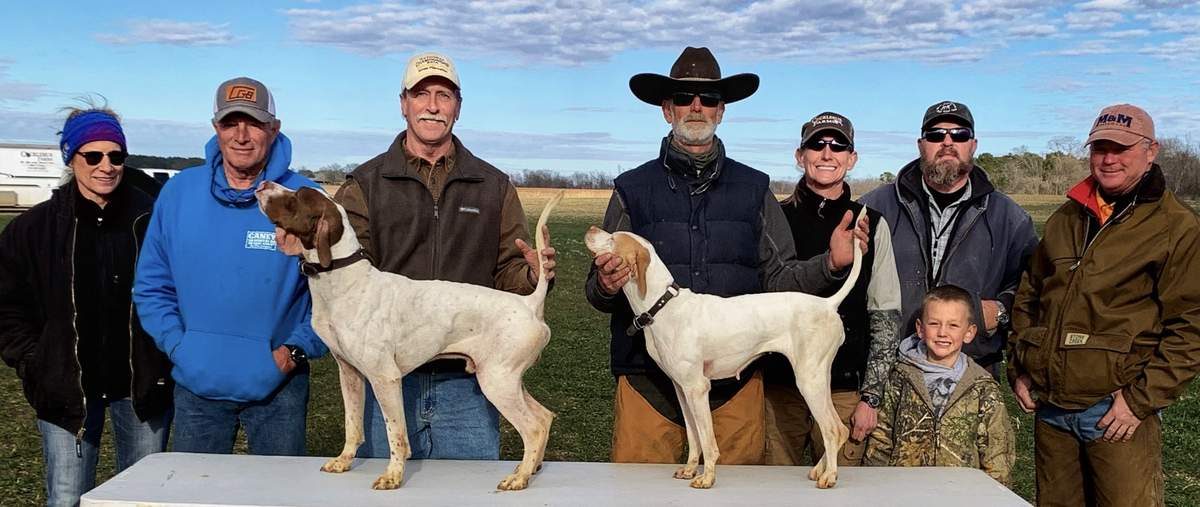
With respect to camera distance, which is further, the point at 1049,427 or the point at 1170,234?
the point at 1049,427

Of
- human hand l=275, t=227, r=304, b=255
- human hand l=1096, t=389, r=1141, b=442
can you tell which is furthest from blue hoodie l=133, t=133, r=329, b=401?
human hand l=1096, t=389, r=1141, b=442

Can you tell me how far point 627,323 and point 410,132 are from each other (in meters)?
1.43

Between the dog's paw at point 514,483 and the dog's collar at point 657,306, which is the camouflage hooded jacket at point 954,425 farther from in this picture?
the dog's paw at point 514,483

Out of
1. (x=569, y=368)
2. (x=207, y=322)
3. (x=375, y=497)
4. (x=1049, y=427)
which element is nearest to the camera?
(x=375, y=497)

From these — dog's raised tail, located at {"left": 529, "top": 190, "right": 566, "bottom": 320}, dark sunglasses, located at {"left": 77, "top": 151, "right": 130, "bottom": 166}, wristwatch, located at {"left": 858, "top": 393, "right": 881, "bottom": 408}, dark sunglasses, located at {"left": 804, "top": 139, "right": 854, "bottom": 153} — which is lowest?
wristwatch, located at {"left": 858, "top": 393, "right": 881, "bottom": 408}

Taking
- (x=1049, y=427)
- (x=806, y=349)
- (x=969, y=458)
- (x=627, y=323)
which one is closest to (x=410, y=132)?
(x=627, y=323)

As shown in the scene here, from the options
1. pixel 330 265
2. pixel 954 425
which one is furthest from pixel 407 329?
pixel 954 425

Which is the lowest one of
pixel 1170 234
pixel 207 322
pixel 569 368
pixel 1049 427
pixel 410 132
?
pixel 569 368

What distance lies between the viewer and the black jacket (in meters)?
4.62

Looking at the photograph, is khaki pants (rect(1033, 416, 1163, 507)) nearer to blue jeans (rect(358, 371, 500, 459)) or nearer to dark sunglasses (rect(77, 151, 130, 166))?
blue jeans (rect(358, 371, 500, 459))

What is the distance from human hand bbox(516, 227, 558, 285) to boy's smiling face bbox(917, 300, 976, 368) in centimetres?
192

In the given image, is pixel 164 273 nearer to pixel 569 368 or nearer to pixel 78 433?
pixel 78 433

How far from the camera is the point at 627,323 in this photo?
184 inches

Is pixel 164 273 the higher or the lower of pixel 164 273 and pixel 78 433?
the higher
